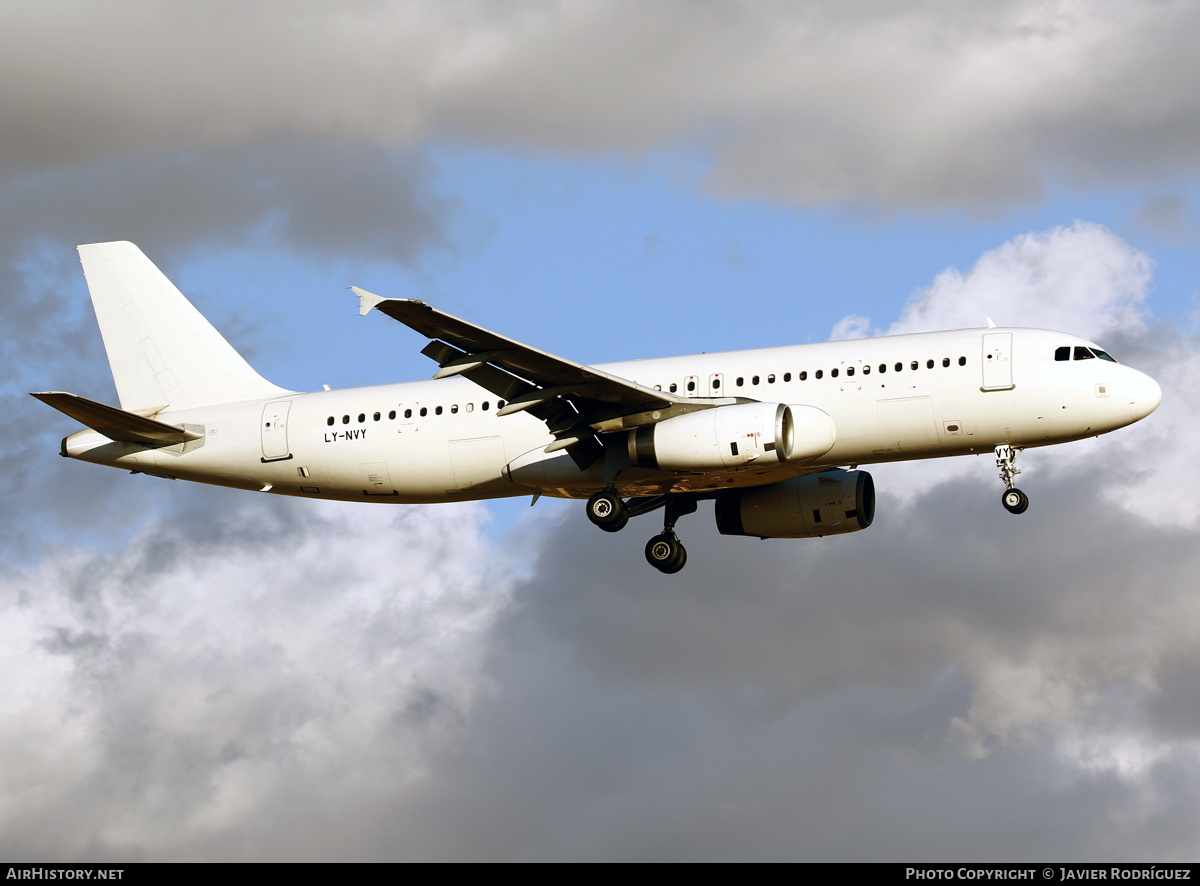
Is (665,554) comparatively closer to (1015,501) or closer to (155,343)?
(1015,501)

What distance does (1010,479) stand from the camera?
39.0 metres

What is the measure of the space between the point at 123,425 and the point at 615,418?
1546cm

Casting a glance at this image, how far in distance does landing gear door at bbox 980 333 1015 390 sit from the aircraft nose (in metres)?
3.13

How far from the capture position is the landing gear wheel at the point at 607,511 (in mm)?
40375

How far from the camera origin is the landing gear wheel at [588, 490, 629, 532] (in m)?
40.4

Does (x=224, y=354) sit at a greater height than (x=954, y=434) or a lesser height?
greater

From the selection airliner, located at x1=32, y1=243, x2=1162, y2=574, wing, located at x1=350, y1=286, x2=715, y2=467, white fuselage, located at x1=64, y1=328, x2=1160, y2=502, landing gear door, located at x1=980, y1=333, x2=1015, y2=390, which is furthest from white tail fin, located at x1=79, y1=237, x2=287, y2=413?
landing gear door, located at x1=980, y1=333, x2=1015, y2=390

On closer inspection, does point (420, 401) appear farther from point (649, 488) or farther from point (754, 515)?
point (754, 515)

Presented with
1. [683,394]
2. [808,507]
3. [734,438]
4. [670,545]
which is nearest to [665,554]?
[670,545]

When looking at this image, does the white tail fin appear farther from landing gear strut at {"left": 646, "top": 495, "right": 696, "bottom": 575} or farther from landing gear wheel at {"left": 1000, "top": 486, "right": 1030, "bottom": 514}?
landing gear wheel at {"left": 1000, "top": 486, "right": 1030, "bottom": 514}

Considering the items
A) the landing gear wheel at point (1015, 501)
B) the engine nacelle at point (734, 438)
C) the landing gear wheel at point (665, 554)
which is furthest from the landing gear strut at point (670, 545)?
the landing gear wheel at point (1015, 501)
